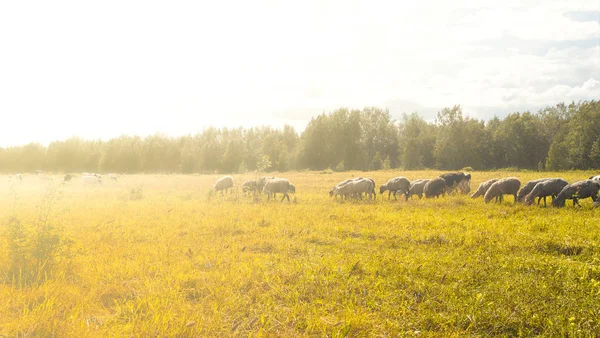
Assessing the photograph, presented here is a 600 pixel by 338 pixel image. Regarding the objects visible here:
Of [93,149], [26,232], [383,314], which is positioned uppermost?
[93,149]

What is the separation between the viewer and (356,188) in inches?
866

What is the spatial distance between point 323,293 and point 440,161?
72633mm

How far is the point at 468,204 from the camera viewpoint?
56.5 ft

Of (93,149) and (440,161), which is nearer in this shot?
(440,161)

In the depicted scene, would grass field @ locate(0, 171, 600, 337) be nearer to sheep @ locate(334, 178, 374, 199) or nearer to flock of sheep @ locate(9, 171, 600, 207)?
flock of sheep @ locate(9, 171, 600, 207)

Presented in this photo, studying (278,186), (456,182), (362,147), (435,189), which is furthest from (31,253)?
(362,147)

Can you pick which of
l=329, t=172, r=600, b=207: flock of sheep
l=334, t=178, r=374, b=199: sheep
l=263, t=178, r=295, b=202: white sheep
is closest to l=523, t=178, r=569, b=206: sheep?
l=329, t=172, r=600, b=207: flock of sheep

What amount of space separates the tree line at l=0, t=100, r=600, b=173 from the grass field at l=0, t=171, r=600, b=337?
55.6 m

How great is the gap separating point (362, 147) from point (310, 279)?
77519mm

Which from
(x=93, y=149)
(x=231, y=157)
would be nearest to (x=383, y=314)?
(x=231, y=157)

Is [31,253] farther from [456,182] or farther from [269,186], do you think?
[456,182]

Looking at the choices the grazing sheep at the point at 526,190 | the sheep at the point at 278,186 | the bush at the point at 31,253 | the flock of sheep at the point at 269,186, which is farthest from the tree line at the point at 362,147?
the bush at the point at 31,253

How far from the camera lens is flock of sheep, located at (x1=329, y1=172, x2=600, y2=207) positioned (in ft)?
49.4

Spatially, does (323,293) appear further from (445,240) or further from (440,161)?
(440,161)
